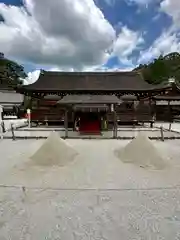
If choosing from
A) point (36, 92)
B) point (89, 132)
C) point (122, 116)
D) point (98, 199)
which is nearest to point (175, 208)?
point (98, 199)

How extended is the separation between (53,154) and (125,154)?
8.14 feet

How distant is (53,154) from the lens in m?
8.23

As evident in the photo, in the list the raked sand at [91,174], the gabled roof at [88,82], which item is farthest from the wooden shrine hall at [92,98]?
the raked sand at [91,174]

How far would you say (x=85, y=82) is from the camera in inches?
1017

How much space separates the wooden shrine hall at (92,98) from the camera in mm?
16578

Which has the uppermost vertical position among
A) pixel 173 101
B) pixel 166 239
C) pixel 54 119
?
pixel 173 101

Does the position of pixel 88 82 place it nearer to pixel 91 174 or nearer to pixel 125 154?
pixel 125 154

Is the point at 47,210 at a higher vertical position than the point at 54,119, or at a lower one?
lower

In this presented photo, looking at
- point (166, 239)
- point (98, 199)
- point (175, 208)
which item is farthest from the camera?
point (98, 199)

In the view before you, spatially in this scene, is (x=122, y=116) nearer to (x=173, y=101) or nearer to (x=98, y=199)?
(x=173, y=101)

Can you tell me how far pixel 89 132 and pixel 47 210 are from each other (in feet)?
37.3

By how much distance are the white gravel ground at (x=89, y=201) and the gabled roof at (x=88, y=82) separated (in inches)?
624

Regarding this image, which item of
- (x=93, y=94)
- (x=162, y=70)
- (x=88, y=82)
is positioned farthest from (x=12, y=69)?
(x=93, y=94)

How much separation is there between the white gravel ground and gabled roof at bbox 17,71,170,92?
15859 mm
